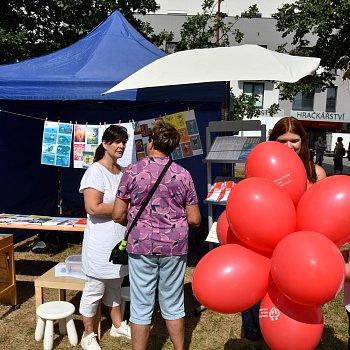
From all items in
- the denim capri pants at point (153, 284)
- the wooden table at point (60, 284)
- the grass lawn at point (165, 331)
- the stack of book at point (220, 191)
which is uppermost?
the stack of book at point (220, 191)

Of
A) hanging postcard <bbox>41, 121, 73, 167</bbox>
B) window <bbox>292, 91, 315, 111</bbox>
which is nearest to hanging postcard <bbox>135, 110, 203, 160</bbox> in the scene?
hanging postcard <bbox>41, 121, 73, 167</bbox>

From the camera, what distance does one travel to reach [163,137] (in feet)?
7.59

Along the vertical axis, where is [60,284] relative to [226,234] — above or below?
below

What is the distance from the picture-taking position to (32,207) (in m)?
5.63

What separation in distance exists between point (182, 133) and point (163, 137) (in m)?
2.02

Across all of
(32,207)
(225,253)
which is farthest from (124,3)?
(225,253)

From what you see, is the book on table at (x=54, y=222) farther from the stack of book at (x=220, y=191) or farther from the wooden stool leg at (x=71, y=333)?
the stack of book at (x=220, y=191)

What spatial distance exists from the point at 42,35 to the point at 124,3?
207 centimetres

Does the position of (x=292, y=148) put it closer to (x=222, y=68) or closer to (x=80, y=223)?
(x=222, y=68)

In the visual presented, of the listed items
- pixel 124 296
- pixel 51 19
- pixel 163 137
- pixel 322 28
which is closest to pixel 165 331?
pixel 124 296

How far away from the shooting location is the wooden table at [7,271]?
3463 millimetres

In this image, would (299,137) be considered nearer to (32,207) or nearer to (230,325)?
(230,325)

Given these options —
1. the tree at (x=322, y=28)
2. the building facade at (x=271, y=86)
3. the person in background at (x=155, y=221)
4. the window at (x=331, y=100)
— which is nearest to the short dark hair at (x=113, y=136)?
the person in background at (x=155, y=221)

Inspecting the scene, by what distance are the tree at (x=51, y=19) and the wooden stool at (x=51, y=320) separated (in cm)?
689
